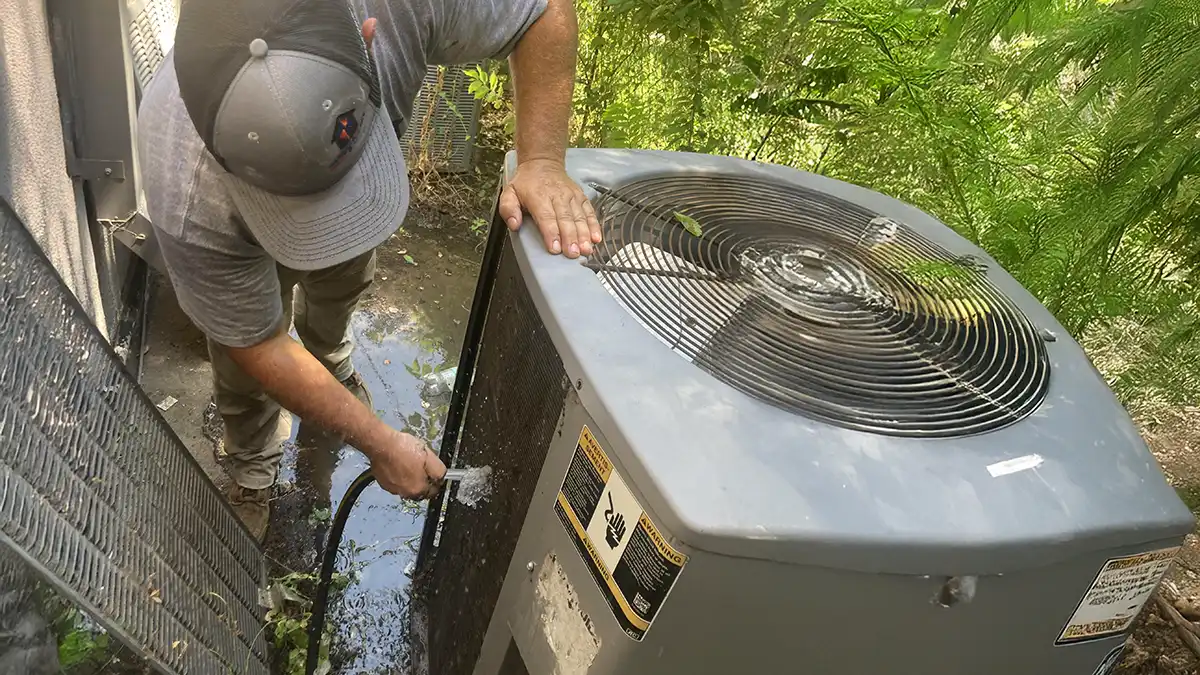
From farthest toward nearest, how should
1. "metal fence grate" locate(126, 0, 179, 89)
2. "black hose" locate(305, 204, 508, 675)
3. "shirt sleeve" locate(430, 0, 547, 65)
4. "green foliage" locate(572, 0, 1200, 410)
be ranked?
"metal fence grate" locate(126, 0, 179, 89)
"shirt sleeve" locate(430, 0, 547, 65)
"black hose" locate(305, 204, 508, 675)
"green foliage" locate(572, 0, 1200, 410)

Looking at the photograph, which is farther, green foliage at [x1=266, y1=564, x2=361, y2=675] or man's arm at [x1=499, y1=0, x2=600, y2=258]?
green foliage at [x1=266, y1=564, x2=361, y2=675]

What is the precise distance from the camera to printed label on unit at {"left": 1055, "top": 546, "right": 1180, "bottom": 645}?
1157mm

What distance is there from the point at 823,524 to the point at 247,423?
1.95 meters

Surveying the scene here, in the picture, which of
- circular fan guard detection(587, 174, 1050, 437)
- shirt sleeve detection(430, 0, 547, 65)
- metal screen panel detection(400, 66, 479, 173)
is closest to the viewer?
circular fan guard detection(587, 174, 1050, 437)

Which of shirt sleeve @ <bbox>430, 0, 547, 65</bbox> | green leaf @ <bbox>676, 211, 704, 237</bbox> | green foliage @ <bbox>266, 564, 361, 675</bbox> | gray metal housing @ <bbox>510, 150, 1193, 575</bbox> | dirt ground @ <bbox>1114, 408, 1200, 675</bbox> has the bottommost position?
green foliage @ <bbox>266, 564, 361, 675</bbox>

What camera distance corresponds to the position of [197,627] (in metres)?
1.58

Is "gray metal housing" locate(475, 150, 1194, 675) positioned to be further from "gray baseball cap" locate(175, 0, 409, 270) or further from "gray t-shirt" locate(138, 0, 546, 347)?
"gray t-shirt" locate(138, 0, 546, 347)

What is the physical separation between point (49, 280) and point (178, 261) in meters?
0.25

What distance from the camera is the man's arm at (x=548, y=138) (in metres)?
1.42

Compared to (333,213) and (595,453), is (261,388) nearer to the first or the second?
(333,213)

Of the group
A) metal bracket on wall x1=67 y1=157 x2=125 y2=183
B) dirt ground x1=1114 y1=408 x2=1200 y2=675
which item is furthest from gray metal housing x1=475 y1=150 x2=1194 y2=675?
metal bracket on wall x1=67 y1=157 x2=125 y2=183

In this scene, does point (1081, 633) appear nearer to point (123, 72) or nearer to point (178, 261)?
point (178, 261)

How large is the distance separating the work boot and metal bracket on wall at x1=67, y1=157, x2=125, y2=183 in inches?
39.2

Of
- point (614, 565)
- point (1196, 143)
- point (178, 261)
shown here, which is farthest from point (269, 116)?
point (1196, 143)
